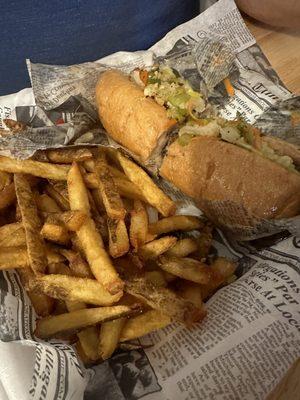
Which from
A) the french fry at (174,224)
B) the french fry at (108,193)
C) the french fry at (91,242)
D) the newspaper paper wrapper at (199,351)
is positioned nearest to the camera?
the newspaper paper wrapper at (199,351)

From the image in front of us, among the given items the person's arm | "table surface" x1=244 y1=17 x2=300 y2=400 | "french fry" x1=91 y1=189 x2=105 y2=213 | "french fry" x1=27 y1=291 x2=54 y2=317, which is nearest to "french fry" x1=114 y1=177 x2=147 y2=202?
"french fry" x1=91 y1=189 x2=105 y2=213

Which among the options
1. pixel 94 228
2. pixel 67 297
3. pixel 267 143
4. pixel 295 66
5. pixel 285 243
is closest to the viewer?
pixel 67 297

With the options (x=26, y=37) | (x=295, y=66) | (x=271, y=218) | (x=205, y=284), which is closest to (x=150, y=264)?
(x=205, y=284)

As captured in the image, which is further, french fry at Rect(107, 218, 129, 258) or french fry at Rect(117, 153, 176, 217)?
french fry at Rect(117, 153, 176, 217)

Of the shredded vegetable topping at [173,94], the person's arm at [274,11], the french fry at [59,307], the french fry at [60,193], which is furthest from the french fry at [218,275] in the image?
the person's arm at [274,11]

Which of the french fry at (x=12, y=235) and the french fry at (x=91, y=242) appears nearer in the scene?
the french fry at (x=91, y=242)

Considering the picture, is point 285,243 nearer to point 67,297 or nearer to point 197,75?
point 67,297

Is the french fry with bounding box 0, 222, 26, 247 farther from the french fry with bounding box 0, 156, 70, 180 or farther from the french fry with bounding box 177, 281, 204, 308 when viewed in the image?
the french fry with bounding box 177, 281, 204, 308

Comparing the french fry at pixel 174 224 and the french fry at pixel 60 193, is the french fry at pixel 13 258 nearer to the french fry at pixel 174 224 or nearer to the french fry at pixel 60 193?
the french fry at pixel 60 193
